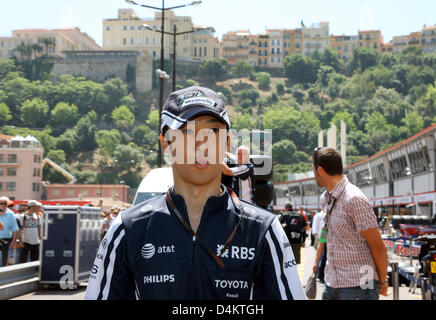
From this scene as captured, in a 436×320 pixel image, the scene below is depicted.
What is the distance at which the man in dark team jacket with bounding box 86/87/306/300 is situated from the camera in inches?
83.7

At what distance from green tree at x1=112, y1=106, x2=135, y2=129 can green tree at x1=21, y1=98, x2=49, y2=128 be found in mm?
19830

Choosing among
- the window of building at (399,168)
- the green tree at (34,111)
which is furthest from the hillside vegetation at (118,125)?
the window of building at (399,168)

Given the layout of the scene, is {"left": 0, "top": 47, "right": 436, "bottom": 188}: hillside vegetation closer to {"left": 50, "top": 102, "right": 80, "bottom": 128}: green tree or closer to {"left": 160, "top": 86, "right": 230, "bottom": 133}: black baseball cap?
{"left": 50, "top": 102, "right": 80, "bottom": 128}: green tree

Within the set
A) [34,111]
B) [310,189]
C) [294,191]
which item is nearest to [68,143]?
[34,111]

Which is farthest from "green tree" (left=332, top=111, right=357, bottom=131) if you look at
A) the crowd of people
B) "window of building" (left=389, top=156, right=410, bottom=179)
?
the crowd of people

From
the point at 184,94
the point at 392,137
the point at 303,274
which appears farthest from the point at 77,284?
the point at 392,137

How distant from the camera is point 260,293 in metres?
2.17

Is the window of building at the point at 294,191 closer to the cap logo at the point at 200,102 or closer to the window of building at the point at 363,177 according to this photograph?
the window of building at the point at 363,177

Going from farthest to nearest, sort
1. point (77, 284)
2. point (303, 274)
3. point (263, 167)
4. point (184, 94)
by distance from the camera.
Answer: point (303, 274) < point (77, 284) < point (263, 167) < point (184, 94)

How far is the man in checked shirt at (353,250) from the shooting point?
4703mm

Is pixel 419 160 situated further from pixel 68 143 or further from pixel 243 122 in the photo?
pixel 68 143

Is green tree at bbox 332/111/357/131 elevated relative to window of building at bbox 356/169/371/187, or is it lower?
elevated
